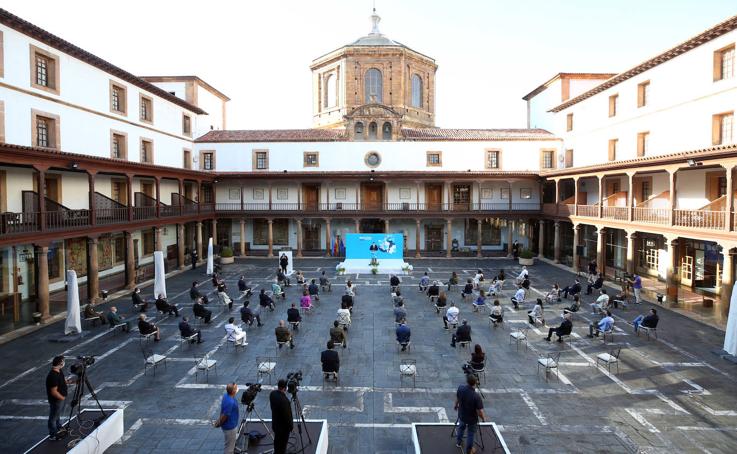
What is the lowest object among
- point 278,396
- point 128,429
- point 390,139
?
point 128,429

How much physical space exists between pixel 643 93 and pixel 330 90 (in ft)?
97.7

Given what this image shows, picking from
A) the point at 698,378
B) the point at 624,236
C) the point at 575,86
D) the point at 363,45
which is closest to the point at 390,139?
the point at 363,45

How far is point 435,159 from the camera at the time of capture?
3834 cm

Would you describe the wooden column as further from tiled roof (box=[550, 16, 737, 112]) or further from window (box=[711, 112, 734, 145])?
tiled roof (box=[550, 16, 737, 112])

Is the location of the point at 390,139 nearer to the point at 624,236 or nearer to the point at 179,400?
the point at 624,236

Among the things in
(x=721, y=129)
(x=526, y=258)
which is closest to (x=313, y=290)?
(x=526, y=258)

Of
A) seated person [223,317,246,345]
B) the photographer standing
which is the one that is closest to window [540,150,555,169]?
seated person [223,317,246,345]

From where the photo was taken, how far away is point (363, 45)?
146 ft

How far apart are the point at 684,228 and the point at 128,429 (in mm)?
22610

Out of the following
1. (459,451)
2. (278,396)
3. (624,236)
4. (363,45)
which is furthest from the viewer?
(363,45)

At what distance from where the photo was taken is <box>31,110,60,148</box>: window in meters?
20.2

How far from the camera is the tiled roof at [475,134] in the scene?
38062 millimetres

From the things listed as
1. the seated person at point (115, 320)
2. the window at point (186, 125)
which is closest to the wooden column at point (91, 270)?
the seated person at point (115, 320)

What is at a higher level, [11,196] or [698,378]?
[11,196]
